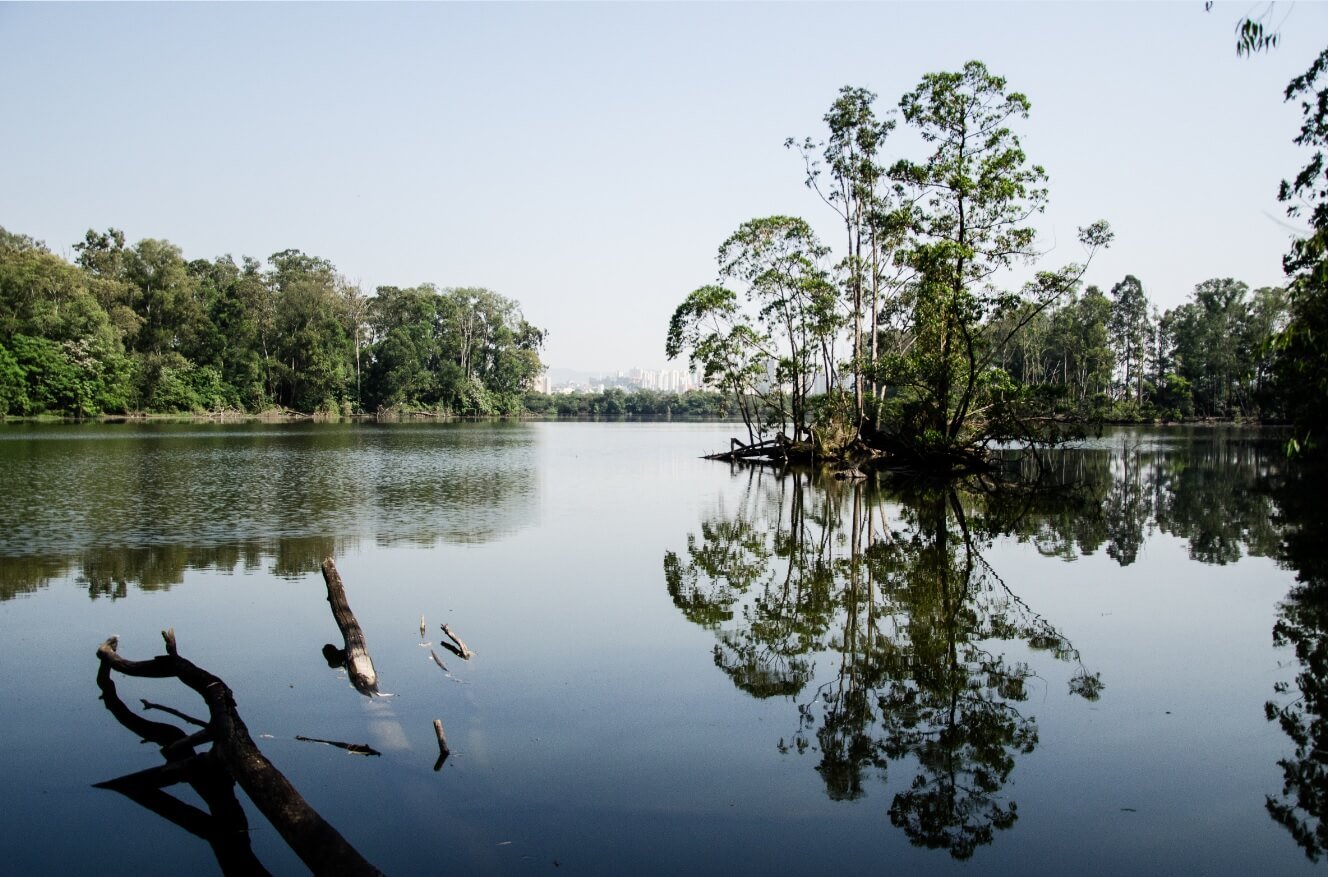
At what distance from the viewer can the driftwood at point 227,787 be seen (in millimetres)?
4586

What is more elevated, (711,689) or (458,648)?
(458,648)

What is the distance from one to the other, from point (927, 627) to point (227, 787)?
7.13 meters

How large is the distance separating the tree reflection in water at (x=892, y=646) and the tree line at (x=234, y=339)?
73667mm

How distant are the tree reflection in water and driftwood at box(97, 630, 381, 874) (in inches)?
123

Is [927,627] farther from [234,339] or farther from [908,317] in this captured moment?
[234,339]

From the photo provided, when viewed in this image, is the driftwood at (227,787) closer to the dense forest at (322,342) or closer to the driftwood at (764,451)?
the driftwood at (764,451)

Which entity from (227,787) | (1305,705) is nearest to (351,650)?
(227,787)

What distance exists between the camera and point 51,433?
5147 centimetres

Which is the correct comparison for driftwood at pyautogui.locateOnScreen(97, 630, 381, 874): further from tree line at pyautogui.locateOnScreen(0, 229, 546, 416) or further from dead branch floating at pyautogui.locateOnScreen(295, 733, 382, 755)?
tree line at pyautogui.locateOnScreen(0, 229, 546, 416)

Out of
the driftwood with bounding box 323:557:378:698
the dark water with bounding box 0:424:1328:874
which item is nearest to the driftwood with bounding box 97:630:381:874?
the dark water with bounding box 0:424:1328:874

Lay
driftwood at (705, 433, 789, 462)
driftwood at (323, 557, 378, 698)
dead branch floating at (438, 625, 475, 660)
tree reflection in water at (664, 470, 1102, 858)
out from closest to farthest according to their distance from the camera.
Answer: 1. tree reflection in water at (664, 470, 1102, 858)
2. driftwood at (323, 557, 378, 698)
3. dead branch floating at (438, 625, 475, 660)
4. driftwood at (705, 433, 789, 462)

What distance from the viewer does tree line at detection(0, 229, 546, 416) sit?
72.4m

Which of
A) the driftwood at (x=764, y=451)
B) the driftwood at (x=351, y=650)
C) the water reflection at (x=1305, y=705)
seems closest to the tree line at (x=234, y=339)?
the driftwood at (x=764, y=451)

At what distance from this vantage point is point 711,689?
26.2ft
